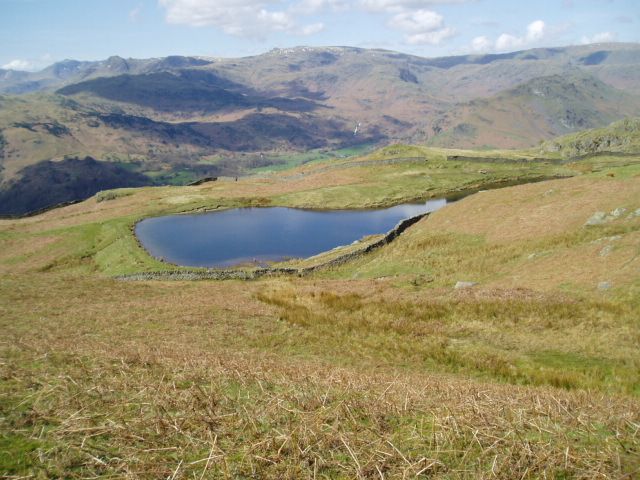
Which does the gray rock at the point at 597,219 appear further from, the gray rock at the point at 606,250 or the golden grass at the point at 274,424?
the golden grass at the point at 274,424

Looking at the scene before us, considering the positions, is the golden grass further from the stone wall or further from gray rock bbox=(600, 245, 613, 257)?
the stone wall

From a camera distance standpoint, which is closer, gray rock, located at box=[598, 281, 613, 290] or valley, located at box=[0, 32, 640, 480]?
valley, located at box=[0, 32, 640, 480]

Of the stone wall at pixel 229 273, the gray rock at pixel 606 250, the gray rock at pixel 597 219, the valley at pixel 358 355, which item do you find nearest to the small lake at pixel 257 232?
the valley at pixel 358 355

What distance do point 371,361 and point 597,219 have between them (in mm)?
30860

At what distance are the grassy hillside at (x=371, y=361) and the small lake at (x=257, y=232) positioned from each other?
13.3 meters

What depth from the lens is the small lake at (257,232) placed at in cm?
6981

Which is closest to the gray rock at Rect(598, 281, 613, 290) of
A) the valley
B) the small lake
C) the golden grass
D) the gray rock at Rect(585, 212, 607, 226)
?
the valley

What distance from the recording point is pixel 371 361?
68.8ft

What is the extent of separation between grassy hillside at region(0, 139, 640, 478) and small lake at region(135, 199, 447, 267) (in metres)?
13.3

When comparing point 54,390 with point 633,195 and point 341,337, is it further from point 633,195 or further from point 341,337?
point 633,195

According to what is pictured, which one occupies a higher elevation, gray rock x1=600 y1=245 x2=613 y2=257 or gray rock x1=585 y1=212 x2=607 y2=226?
gray rock x1=585 y1=212 x2=607 y2=226

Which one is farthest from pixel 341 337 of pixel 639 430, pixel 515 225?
pixel 515 225

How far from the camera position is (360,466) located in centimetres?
791

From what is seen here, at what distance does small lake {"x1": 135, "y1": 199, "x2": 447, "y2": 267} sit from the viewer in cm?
6981
